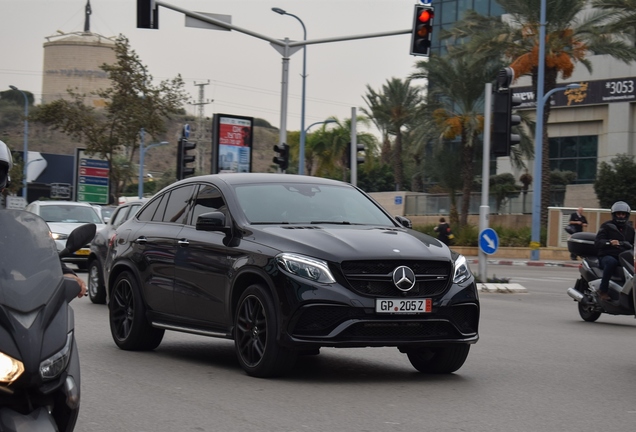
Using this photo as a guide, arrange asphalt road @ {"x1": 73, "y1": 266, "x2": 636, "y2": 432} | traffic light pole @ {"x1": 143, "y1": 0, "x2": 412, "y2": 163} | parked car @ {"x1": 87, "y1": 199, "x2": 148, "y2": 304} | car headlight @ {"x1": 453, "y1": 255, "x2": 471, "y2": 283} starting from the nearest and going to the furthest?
asphalt road @ {"x1": 73, "y1": 266, "x2": 636, "y2": 432} → car headlight @ {"x1": 453, "y1": 255, "x2": 471, "y2": 283} → parked car @ {"x1": 87, "y1": 199, "x2": 148, "y2": 304} → traffic light pole @ {"x1": 143, "y1": 0, "x2": 412, "y2": 163}

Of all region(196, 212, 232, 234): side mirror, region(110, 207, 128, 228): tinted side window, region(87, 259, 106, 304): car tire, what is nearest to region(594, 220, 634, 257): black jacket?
region(87, 259, 106, 304): car tire

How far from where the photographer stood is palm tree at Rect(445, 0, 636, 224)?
42.9 metres

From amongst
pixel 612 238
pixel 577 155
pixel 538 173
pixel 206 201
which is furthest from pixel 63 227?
pixel 577 155

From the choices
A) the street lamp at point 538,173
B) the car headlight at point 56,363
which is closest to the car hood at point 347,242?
the car headlight at point 56,363

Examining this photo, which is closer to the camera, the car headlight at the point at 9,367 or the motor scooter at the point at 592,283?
the car headlight at the point at 9,367

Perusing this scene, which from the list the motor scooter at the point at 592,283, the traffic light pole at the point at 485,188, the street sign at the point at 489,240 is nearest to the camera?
the motor scooter at the point at 592,283

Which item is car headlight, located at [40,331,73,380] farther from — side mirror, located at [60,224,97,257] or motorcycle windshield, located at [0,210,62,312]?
side mirror, located at [60,224,97,257]

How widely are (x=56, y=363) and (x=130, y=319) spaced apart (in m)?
6.26

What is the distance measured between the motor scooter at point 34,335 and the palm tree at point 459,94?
41.8m

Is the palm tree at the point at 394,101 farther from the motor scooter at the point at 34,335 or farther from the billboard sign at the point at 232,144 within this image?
the motor scooter at the point at 34,335

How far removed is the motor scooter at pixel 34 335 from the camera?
4.04 metres

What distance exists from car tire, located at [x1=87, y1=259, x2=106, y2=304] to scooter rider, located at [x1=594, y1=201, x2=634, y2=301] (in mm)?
7476

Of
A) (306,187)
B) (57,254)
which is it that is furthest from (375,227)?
(57,254)

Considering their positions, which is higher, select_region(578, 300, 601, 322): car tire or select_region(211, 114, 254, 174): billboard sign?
select_region(211, 114, 254, 174): billboard sign
